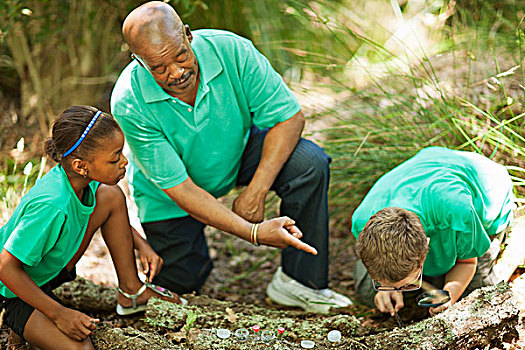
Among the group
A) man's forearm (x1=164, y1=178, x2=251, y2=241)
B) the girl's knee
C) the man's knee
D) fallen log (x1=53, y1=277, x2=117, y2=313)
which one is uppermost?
the man's knee

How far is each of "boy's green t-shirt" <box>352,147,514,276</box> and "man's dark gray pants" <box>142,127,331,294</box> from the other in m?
0.28

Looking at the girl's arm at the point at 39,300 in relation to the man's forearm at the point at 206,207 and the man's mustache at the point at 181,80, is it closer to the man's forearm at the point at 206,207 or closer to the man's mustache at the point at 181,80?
the man's forearm at the point at 206,207

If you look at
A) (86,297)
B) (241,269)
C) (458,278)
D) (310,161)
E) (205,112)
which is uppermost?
(205,112)

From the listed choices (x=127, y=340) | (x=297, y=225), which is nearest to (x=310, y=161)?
(x=297, y=225)

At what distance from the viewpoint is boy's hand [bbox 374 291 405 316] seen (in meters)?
2.14

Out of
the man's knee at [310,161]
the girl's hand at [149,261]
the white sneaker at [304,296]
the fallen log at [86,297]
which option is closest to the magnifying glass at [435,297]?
the white sneaker at [304,296]

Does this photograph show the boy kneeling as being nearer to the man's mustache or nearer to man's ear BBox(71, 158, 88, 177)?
the man's mustache

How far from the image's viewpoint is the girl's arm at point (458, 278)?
6.75 ft

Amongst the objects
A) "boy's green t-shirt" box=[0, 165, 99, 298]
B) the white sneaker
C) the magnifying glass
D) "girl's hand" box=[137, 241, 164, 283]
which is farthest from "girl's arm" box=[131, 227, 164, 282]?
the magnifying glass

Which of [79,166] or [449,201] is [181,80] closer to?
[79,166]

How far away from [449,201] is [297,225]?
704 millimetres

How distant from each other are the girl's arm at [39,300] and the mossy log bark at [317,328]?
0.11 m

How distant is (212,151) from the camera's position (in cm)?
235

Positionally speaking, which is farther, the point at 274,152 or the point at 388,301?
the point at 274,152
